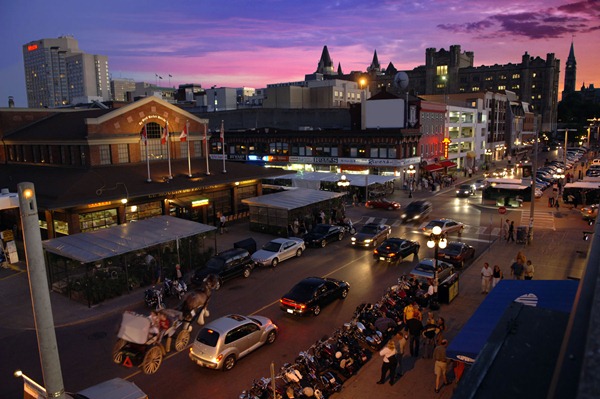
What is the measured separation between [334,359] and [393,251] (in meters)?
13.5

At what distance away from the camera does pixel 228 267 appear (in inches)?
956

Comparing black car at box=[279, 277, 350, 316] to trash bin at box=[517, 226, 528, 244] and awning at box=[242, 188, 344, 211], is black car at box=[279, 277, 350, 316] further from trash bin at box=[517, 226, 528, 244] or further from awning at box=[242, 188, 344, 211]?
trash bin at box=[517, 226, 528, 244]

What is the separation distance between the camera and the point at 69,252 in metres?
22.0

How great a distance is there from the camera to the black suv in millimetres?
23781

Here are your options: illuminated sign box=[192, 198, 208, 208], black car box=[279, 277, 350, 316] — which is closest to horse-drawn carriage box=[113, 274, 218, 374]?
black car box=[279, 277, 350, 316]

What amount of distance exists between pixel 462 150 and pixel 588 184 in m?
38.1

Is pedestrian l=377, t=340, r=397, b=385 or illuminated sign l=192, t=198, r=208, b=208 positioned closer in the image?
pedestrian l=377, t=340, r=397, b=385

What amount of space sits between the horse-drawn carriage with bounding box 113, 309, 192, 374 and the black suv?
13870mm

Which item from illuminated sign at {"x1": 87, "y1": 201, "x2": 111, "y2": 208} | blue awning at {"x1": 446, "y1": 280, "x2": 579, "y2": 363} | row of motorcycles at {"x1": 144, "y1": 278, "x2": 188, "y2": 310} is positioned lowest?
row of motorcycles at {"x1": 144, "y1": 278, "x2": 188, "y2": 310}

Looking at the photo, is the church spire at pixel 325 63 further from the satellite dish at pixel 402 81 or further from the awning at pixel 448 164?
the awning at pixel 448 164

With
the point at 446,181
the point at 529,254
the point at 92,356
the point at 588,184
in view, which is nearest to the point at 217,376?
the point at 92,356

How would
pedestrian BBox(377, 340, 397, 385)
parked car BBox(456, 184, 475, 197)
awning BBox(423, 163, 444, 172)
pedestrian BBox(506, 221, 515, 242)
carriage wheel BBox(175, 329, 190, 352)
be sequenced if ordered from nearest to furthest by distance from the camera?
1. carriage wheel BBox(175, 329, 190, 352)
2. pedestrian BBox(377, 340, 397, 385)
3. pedestrian BBox(506, 221, 515, 242)
4. parked car BBox(456, 184, 475, 197)
5. awning BBox(423, 163, 444, 172)

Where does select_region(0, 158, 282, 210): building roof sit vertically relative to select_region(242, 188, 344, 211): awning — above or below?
above

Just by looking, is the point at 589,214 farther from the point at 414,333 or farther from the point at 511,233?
the point at 414,333
